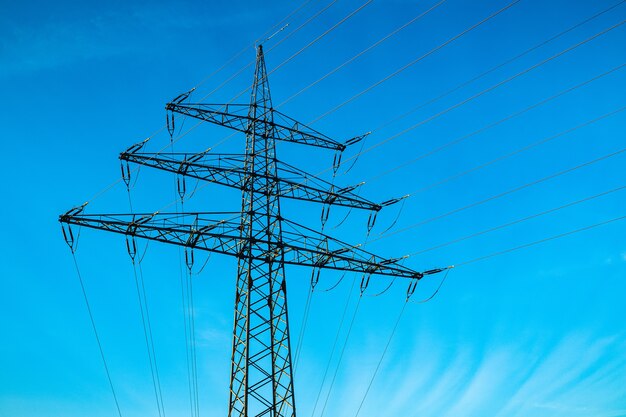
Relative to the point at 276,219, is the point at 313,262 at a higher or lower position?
lower

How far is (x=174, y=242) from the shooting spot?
1786cm

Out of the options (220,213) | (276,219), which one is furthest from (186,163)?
(276,219)

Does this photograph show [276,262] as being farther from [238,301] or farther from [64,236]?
[64,236]

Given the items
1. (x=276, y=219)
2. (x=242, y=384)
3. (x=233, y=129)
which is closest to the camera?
(x=242, y=384)

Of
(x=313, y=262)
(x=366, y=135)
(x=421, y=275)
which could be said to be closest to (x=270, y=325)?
(x=313, y=262)

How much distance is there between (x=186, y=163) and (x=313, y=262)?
18.4ft

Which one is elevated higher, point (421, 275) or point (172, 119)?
point (172, 119)

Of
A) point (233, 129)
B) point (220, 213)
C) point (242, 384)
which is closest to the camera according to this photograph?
point (242, 384)

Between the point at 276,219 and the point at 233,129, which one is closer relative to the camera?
the point at 276,219

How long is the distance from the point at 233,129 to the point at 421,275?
9.61 metres

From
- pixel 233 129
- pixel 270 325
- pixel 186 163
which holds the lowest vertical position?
pixel 270 325

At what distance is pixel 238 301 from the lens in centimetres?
1925

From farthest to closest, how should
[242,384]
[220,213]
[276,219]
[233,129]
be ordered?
[233,129] < [276,219] < [220,213] < [242,384]

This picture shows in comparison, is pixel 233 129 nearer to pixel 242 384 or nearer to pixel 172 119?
pixel 172 119
